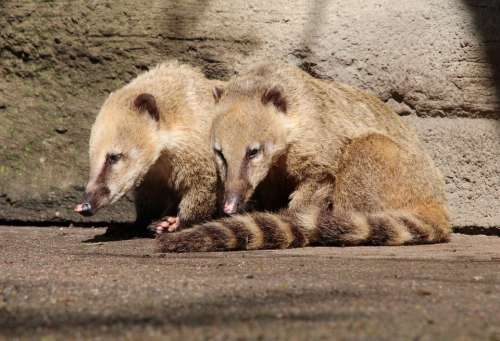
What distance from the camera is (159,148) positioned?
5977 mm

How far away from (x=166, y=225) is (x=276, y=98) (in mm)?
1221

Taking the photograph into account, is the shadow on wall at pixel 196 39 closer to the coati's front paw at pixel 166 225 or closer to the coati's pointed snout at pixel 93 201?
the coati's front paw at pixel 166 225

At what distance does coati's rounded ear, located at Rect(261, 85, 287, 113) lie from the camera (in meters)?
5.83

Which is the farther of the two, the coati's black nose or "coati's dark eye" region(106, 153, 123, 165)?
"coati's dark eye" region(106, 153, 123, 165)

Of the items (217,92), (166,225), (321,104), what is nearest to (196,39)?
(217,92)

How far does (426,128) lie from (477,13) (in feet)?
3.15

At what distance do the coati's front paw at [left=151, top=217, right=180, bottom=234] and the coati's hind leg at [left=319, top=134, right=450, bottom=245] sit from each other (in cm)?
115

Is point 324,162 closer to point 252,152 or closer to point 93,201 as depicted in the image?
point 252,152

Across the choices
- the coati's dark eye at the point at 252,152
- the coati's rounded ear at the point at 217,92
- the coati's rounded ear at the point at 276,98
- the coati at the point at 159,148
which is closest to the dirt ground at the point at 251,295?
the coati's dark eye at the point at 252,152

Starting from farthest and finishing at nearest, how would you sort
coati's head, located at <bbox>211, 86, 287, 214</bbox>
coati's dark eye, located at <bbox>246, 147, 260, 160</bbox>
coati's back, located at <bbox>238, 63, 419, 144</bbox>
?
coati's back, located at <bbox>238, 63, 419, 144</bbox>, coati's dark eye, located at <bbox>246, 147, 260, 160</bbox>, coati's head, located at <bbox>211, 86, 287, 214</bbox>

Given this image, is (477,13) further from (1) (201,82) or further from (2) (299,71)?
(1) (201,82)

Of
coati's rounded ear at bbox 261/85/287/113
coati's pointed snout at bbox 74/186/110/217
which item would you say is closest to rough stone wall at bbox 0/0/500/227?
coati's rounded ear at bbox 261/85/287/113

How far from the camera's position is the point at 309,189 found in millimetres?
5840

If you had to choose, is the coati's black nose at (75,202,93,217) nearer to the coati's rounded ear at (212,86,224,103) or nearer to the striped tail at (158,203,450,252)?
the striped tail at (158,203,450,252)
